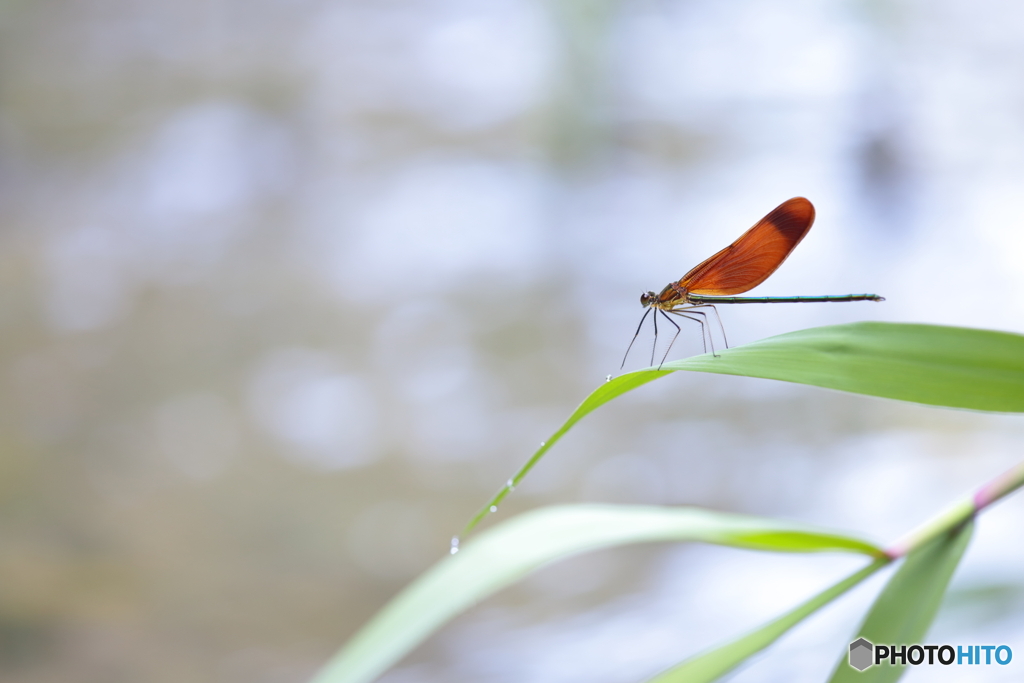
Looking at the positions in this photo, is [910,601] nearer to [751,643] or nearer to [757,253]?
[751,643]

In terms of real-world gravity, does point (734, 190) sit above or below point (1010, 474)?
above

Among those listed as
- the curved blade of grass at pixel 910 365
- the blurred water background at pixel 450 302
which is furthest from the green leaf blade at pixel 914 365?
the blurred water background at pixel 450 302

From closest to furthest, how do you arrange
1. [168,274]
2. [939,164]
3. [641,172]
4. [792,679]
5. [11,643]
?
[792,679], [11,643], [168,274], [939,164], [641,172]

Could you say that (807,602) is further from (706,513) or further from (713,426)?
(713,426)

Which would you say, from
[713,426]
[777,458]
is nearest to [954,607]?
[777,458]

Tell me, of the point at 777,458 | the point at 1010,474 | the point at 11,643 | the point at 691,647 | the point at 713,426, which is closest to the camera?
the point at 1010,474

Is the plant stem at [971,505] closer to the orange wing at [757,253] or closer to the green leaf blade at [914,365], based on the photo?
the green leaf blade at [914,365]
